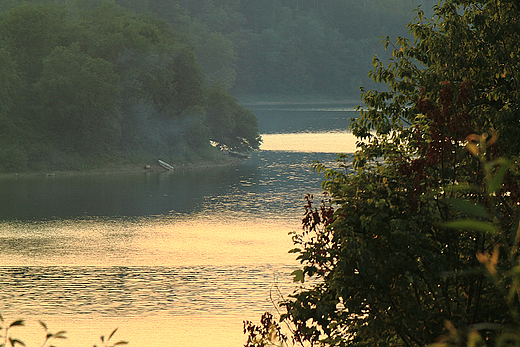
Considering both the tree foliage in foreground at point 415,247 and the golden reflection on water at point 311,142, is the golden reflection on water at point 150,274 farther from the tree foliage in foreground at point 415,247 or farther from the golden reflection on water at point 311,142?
the golden reflection on water at point 311,142

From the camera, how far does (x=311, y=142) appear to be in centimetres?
8912

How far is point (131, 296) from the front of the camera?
85.4 ft

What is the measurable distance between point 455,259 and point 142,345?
1265cm

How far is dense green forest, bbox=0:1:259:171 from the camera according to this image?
61.4m

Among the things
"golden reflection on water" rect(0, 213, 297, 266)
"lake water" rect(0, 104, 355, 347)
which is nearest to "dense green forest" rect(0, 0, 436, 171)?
"lake water" rect(0, 104, 355, 347)

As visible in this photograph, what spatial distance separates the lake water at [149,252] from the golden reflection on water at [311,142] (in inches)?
687

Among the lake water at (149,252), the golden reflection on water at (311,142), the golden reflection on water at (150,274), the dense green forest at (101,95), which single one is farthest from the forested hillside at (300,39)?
the golden reflection on water at (150,274)

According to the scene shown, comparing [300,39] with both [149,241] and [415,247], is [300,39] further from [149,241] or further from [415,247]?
[415,247]

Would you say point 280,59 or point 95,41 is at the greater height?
point 280,59

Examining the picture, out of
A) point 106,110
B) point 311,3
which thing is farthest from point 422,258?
point 311,3

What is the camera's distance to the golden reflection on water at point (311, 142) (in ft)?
268

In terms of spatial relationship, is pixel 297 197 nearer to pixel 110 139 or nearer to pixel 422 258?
pixel 110 139

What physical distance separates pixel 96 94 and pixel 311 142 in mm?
33350

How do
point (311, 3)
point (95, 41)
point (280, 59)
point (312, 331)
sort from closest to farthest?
point (312, 331) < point (95, 41) < point (280, 59) < point (311, 3)
